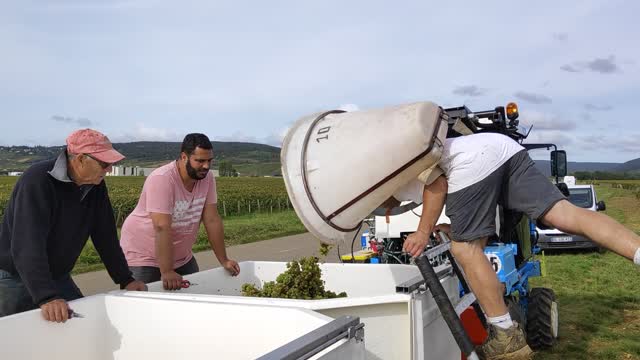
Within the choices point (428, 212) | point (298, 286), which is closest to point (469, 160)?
point (428, 212)

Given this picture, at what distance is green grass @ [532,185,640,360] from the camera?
19.5 feet

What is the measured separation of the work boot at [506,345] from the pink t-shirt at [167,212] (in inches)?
90.7

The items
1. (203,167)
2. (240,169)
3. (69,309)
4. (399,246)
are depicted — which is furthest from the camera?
(240,169)

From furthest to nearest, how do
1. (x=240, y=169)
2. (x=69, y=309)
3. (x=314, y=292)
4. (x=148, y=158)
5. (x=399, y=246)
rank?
(x=148, y=158) → (x=240, y=169) → (x=399, y=246) → (x=314, y=292) → (x=69, y=309)

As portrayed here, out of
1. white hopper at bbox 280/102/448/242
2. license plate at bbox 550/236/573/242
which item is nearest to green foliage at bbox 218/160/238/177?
license plate at bbox 550/236/573/242

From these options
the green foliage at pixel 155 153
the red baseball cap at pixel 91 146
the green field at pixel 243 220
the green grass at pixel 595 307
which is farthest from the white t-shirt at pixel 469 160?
the green foliage at pixel 155 153

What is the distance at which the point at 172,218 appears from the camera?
4.09 meters

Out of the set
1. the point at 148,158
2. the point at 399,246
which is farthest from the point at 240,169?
the point at 399,246

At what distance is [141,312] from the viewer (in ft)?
9.38

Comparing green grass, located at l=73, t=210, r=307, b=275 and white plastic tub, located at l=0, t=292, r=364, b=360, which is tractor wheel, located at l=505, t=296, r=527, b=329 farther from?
green grass, located at l=73, t=210, r=307, b=275

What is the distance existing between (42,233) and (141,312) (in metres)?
0.69

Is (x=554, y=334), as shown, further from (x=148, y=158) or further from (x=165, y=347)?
(x=148, y=158)

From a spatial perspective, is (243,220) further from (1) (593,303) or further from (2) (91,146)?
(2) (91,146)

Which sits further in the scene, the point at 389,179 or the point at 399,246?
the point at 399,246
